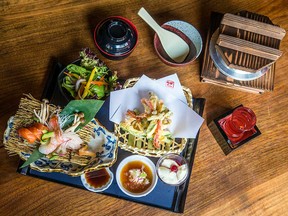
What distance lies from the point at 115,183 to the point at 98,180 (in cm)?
8

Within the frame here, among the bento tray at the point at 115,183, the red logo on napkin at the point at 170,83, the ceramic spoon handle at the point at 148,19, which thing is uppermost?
the ceramic spoon handle at the point at 148,19

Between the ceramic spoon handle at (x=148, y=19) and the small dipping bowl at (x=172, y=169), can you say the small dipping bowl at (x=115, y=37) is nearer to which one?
the ceramic spoon handle at (x=148, y=19)

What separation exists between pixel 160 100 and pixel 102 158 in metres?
0.37

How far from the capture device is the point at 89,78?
A: 1660 mm

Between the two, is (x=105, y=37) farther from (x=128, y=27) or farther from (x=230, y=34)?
(x=230, y=34)

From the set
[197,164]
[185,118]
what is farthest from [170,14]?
[197,164]

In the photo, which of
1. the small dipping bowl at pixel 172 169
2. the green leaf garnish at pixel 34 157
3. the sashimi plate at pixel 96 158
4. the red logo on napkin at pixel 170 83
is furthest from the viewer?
the red logo on napkin at pixel 170 83

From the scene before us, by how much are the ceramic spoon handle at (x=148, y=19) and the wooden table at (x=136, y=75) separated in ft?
0.29

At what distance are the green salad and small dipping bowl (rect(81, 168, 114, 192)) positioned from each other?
349mm

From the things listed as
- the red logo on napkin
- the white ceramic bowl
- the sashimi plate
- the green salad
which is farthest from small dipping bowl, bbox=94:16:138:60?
the white ceramic bowl

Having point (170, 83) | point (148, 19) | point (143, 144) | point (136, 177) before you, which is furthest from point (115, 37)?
point (136, 177)

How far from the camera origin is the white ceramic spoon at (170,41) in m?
1.78

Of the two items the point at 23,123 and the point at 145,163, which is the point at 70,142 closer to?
the point at 23,123

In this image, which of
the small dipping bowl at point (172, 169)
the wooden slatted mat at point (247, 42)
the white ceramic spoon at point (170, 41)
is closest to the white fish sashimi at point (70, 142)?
the small dipping bowl at point (172, 169)
